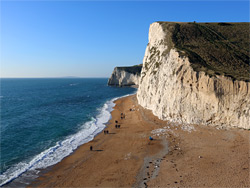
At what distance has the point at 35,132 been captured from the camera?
30859 mm

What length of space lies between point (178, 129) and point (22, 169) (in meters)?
24.6

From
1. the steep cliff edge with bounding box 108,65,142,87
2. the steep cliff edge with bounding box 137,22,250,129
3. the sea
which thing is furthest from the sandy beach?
the steep cliff edge with bounding box 108,65,142,87

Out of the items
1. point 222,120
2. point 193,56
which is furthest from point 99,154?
point 193,56

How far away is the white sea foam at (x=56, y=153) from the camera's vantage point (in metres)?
18.7

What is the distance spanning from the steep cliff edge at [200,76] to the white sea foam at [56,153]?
15410 millimetres

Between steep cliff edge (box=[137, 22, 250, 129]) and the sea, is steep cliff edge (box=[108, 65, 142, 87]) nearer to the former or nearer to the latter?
steep cliff edge (box=[137, 22, 250, 129])

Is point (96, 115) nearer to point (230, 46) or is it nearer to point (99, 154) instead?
point (99, 154)

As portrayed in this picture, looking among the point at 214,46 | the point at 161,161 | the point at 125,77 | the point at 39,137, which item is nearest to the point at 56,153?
the point at 39,137

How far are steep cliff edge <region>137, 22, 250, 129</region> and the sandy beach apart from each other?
112 inches

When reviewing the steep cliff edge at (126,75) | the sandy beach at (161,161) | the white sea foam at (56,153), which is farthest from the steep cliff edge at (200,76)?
the steep cliff edge at (126,75)

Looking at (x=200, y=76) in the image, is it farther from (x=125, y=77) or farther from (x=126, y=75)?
(x=125, y=77)

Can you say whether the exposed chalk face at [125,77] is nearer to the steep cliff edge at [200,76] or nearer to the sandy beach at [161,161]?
the steep cliff edge at [200,76]

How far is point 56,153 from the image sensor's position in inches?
915

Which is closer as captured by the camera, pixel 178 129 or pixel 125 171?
pixel 125 171
